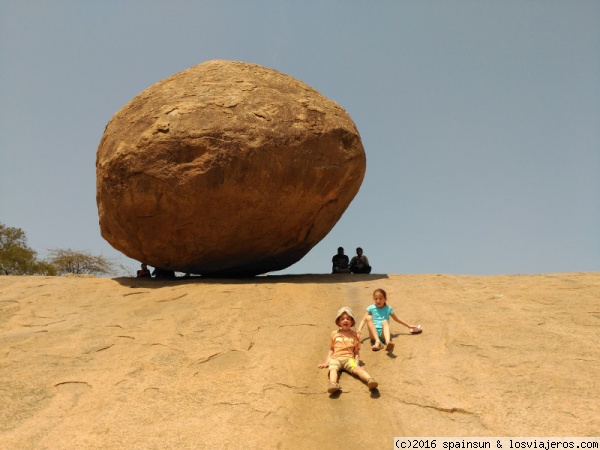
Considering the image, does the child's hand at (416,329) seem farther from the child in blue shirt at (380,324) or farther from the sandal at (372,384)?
the sandal at (372,384)

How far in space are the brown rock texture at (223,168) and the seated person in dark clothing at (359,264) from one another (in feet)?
4.11

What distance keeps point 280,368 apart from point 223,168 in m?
3.03

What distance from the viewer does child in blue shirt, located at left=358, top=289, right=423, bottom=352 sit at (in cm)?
424

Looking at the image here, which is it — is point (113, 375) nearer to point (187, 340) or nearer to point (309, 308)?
point (187, 340)

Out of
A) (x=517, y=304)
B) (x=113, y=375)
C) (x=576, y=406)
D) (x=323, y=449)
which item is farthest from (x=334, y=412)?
(x=517, y=304)

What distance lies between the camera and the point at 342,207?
24.4ft

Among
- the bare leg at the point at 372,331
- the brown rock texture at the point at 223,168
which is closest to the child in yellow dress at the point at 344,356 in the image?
the bare leg at the point at 372,331

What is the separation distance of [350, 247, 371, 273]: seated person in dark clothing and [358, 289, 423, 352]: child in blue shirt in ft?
11.9

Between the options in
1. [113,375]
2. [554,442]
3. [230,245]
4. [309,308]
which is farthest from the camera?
[230,245]

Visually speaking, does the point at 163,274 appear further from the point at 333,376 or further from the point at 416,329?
the point at 333,376

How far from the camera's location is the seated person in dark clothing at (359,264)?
8219 millimetres

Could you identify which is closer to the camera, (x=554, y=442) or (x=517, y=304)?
(x=554, y=442)

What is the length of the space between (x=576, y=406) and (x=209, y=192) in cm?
447

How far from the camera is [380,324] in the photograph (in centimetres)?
445
